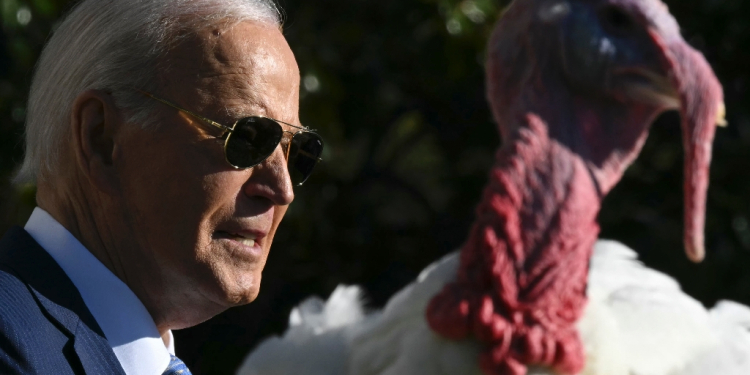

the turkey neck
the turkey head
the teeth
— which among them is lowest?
the turkey neck

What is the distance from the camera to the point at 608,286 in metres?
2.33

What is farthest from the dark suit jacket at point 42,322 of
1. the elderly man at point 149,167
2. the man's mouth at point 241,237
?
the man's mouth at point 241,237

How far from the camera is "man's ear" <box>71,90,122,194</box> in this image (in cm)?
119

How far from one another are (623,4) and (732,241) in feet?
4.58

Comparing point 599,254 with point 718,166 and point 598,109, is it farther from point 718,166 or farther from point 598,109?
point 718,166

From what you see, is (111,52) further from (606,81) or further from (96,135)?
(606,81)

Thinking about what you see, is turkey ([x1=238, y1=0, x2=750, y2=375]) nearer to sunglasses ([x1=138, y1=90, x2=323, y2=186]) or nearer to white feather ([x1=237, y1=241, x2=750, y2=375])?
white feather ([x1=237, y1=241, x2=750, y2=375])

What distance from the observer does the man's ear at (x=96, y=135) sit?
1.19m

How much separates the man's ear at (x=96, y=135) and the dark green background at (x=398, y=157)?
1779mm

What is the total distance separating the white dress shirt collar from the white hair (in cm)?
11

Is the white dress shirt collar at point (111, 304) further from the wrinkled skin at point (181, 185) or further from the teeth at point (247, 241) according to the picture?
the teeth at point (247, 241)

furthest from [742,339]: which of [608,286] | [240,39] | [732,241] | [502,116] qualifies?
[240,39]

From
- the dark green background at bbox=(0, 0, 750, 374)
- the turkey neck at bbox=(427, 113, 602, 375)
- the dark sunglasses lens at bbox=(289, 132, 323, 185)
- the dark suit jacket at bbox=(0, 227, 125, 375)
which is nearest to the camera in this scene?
the dark suit jacket at bbox=(0, 227, 125, 375)

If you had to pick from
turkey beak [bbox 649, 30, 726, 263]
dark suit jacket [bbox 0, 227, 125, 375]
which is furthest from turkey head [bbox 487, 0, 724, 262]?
dark suit jacket [bbox 0, 227, 125, 375]
